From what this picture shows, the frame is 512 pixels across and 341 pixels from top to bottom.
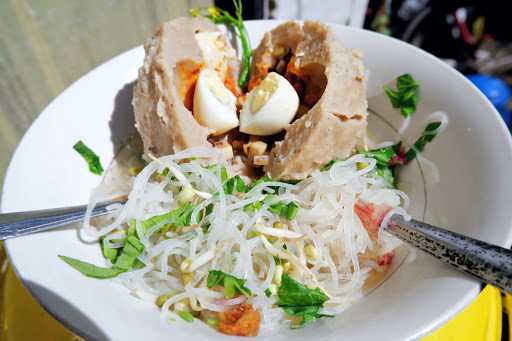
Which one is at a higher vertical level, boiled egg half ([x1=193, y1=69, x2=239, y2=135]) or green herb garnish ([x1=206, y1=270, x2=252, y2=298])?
boiled egg half ([x1=193, y1=69, x2=239, y2=135])

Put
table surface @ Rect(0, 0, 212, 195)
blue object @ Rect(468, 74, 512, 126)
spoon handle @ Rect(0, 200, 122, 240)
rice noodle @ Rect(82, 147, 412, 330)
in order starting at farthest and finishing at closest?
1. blue object @ Rect(468, 74, 512, 126)
2. table surface @ Rect(0, 0, 212, 195)
3. rice noodle @ Rect(82, 147, 412, 330)
4. spoon handle @ Rect(0, 200, 122, 240)

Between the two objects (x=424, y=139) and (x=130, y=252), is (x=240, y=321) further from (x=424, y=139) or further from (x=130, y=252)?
(x=424, y=139)

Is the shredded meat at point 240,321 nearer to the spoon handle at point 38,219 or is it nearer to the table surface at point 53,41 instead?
the spoon handle at point 38,219

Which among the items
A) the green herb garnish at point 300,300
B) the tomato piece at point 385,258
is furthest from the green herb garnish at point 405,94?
the green herb garnish at point 300,300

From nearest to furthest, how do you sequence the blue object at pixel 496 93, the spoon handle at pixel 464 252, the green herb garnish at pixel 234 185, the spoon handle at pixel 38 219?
the spoon handle at pixel 464 252, the spoon handle at pixel 38 219, the green herb garnish at pixel 234 185, the blue object at pixel 496 93

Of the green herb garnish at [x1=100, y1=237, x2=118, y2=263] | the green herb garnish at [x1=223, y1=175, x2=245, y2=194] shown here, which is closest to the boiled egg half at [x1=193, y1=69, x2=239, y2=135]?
the green herb garnish at [x1=223, y1=175, x2=245, y2=194]

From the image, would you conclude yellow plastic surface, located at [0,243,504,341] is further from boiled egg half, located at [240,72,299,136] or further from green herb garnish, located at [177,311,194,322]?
boiled egg half, located at [240,72,299,136]
